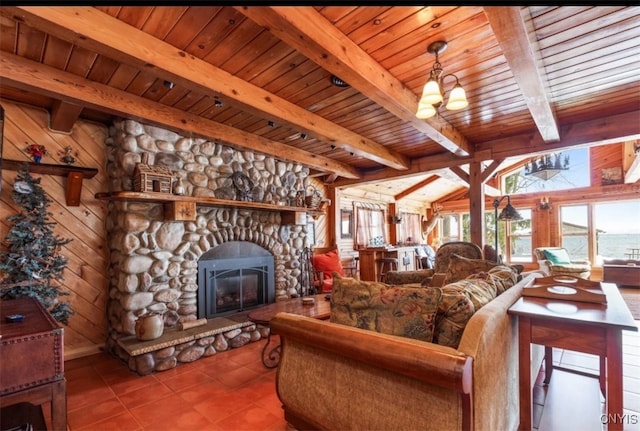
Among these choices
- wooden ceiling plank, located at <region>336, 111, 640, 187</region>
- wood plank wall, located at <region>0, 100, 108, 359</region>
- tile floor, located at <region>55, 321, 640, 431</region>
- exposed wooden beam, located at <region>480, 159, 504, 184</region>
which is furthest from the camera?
exposed wooden beam, located at <region>480, 159, 504, 184</region>

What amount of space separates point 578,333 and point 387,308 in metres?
0.97

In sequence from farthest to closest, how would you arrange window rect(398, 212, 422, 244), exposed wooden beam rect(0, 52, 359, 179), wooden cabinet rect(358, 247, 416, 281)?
window rect(398, 212, 422, 244), wooden cabinet rect(358, 247, 416, 281), exposed wooden beam rect(0, 52, 359, 179)

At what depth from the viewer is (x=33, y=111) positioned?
9.39 feet

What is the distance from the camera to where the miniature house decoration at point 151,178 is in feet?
9.62

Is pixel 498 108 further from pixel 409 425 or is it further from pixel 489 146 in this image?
pixel 409 425

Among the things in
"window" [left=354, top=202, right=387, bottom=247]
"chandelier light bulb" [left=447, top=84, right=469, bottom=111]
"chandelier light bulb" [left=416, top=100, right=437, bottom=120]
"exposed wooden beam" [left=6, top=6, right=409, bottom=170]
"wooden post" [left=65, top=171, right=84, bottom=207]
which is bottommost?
"window" [left=354, top=202, right=387, bottom=247]

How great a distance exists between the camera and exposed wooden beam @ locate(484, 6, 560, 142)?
1.54m

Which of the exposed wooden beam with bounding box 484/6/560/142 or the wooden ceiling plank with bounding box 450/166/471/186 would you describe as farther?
the wooden ceiling plank with bounding box 450/166/471/186

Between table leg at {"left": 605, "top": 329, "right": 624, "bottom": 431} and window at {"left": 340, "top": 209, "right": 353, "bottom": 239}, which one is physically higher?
window at {"left": 340, "top": 209, "right": 353, "bottom": 239}

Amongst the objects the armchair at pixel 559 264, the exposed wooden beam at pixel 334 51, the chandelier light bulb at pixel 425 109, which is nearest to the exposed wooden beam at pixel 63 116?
the exposed wooden beam at pixel 334 51

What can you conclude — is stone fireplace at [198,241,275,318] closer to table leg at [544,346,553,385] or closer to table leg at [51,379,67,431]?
table leg at [51,379,67,431]

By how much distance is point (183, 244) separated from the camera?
3385 millimetres

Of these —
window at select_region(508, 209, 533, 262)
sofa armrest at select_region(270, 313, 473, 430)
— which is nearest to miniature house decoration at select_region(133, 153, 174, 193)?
sofa armrest at select_region(270, 313, 473, 430)

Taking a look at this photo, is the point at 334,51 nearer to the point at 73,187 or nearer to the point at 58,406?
the point at 58,406
